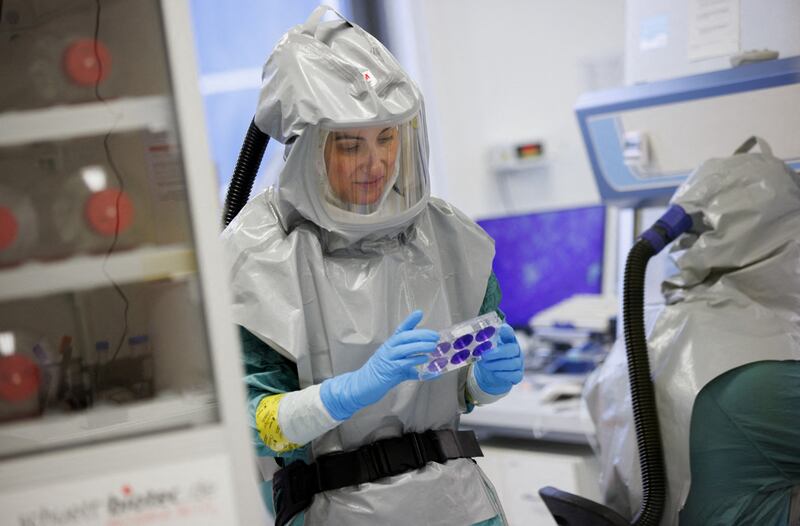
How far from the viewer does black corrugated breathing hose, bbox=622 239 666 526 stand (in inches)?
70.6

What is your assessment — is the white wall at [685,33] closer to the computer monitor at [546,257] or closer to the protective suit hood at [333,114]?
the computer monitor at [546,257]

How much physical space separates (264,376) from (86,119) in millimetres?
617

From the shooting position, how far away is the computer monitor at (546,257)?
3.10 meters

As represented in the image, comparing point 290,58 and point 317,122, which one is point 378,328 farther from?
point 290,58

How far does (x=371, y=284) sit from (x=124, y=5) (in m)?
0.65

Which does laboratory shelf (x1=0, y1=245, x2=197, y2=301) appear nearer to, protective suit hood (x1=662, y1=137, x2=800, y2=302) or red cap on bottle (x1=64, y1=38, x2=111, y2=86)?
red cap on bottle (x1=64, y1=38, x2=111, y2=86)

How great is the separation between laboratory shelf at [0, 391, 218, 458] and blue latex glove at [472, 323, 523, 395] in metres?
0.65

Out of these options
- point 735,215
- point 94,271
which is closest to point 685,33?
point 735,215

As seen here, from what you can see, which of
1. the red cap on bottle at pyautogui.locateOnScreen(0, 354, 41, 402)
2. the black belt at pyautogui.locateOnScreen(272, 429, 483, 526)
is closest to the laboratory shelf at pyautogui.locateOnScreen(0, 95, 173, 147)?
the red cap on bottle at pyautogui.locateOnScreen(0, 354, 41, 402)

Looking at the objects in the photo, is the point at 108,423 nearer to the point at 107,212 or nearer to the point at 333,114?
the point at 107,212

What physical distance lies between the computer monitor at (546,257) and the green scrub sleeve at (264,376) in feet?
5.75

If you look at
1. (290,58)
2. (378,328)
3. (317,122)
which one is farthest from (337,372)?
(290,58)

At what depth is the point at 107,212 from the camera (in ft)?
3.65

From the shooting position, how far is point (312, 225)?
1.57 meters
